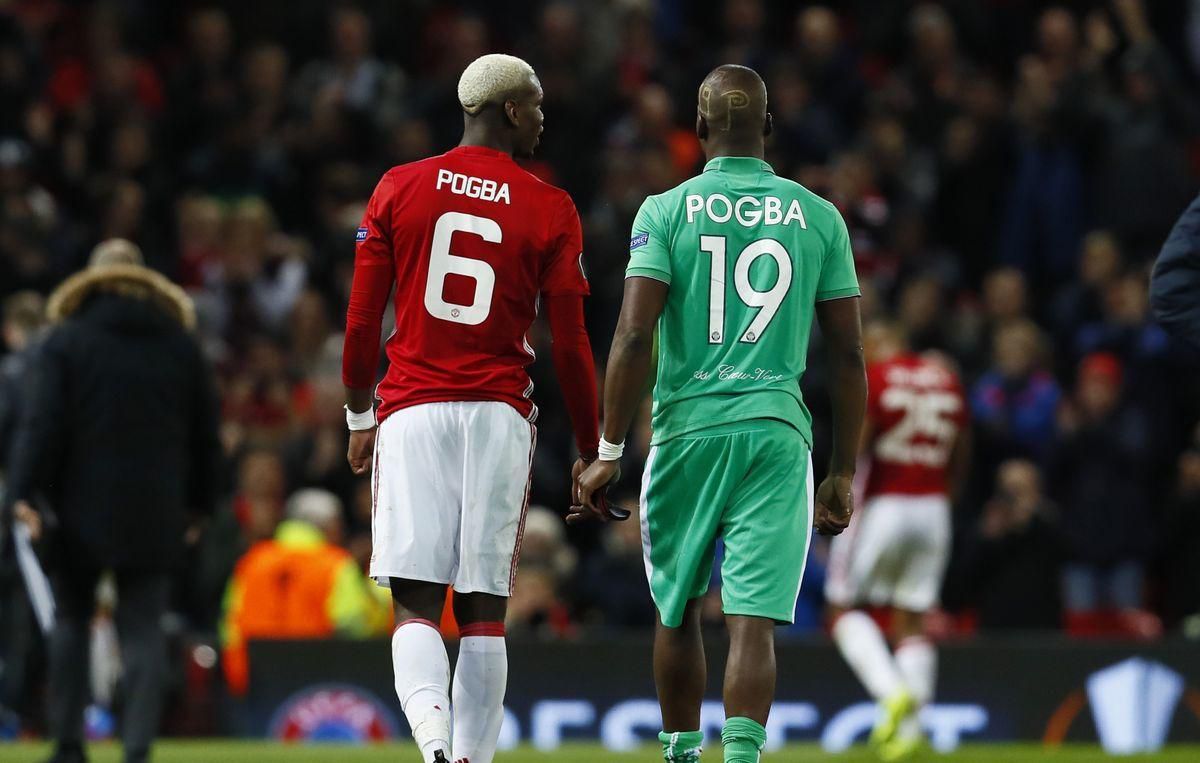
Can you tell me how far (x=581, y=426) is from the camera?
736 cm

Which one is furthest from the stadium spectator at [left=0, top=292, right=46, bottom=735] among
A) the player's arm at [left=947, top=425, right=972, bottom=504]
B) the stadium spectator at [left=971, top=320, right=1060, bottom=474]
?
the stadium spectator at [left=971, top=320, right=1060, bottom=474]

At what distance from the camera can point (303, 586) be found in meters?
13.8

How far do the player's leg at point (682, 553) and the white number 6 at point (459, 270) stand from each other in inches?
32.1

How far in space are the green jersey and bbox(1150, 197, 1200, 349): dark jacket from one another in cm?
108

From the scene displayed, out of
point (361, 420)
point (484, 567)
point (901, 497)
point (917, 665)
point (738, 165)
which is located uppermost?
point (738, 165)

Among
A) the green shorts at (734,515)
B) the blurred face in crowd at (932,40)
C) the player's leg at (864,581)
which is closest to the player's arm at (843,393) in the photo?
the green shorts at (734,515)

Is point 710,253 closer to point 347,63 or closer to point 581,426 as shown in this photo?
point 581,426

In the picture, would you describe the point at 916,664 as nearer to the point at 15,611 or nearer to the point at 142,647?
the point at 142,647

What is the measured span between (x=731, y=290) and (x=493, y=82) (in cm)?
119

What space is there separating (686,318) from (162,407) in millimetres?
3004

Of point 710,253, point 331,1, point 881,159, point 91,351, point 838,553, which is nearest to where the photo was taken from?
point 710,253

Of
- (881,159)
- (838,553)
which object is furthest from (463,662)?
(881,159)

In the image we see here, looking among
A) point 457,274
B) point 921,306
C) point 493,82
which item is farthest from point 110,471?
point 921,306

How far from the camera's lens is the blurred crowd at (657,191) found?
14.8 metres
